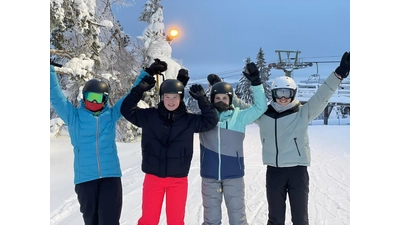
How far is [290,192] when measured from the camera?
149 inches

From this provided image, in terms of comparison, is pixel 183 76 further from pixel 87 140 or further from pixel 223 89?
pixel 87 140

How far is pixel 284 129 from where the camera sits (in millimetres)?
3885

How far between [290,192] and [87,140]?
254 cm

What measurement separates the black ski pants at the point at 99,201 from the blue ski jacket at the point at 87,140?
0.09 m

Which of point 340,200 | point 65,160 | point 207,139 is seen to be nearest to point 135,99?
point 207,139

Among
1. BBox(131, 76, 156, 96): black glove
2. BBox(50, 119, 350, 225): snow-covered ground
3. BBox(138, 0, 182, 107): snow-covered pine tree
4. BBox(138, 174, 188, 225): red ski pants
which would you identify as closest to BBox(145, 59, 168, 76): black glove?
BBox(131, 76, 156, 96): black glove

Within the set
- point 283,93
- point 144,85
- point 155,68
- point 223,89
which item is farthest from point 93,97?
point 283,93

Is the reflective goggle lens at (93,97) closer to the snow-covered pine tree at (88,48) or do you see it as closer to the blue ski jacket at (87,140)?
the blue ski jacket at (87,140)

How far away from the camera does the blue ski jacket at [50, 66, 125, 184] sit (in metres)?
3.58

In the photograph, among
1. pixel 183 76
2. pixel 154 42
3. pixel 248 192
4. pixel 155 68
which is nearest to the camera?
pixel 155 68

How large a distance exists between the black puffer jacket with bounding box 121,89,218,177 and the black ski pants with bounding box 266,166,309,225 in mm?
1068

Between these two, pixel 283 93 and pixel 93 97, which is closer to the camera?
pixel 93 97

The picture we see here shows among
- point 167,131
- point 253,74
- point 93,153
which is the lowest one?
point 93,153
